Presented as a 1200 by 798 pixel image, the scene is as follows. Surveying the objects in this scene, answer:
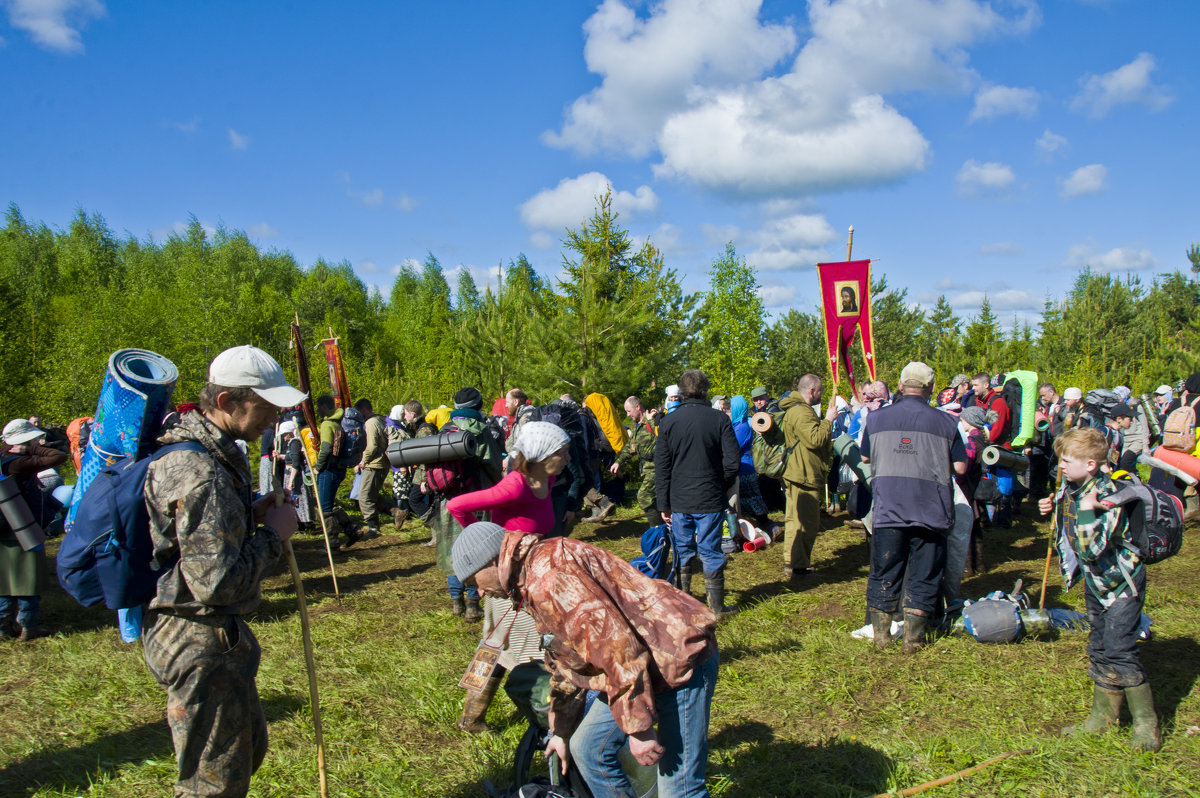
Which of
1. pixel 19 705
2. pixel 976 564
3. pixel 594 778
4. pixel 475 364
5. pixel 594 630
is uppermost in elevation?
pixel 475 364

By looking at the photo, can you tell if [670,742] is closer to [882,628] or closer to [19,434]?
[882,628]

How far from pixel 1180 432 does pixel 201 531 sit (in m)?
6.10

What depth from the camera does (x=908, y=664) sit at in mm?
4902

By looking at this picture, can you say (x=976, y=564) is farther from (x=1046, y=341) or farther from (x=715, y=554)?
(x=1046, y=341)

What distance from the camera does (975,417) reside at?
7.56 m

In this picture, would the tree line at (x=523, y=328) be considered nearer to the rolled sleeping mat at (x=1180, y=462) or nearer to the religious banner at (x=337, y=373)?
the religious banner at (x=337, y=373)

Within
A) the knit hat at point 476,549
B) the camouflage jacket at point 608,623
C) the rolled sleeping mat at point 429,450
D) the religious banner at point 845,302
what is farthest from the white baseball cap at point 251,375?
the religious banner at point 845,302

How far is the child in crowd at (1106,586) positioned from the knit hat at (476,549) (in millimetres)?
3097

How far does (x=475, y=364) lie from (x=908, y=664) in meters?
15.7

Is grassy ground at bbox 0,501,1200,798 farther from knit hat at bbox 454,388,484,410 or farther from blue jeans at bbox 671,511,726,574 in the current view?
knit hat at bbox 454,388,484,410

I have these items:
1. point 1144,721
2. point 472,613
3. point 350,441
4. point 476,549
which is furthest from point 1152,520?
point 350,441

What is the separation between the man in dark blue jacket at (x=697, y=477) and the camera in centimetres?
583

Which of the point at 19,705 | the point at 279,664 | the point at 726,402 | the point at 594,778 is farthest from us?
the point at 726,402

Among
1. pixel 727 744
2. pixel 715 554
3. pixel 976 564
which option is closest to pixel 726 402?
pixel 976 564
